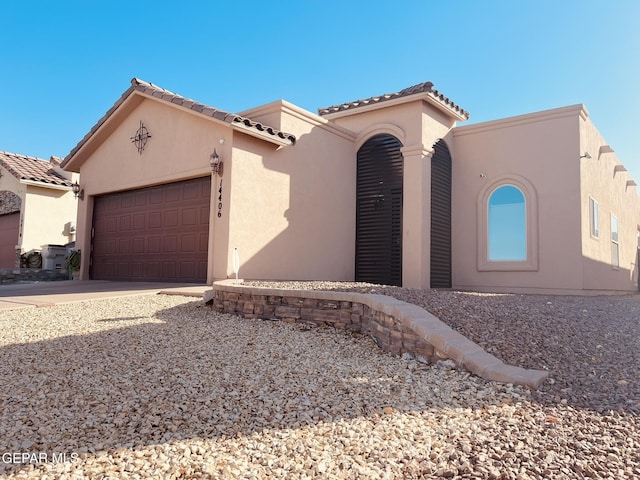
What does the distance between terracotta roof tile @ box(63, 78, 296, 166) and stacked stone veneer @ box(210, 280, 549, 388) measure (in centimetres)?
377

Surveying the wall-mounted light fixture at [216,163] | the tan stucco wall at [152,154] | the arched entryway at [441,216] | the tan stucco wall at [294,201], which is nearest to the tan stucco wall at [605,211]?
the arched entryway at [441,216]

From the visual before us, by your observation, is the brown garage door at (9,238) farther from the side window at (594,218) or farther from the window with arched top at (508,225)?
the side window at (594,218)

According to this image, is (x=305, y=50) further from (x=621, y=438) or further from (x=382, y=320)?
(x=621, y=438)

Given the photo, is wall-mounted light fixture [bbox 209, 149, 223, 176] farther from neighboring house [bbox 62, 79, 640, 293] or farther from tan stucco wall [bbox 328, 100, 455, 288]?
tan stucco wall [bbox 328, 100, 455, 288]

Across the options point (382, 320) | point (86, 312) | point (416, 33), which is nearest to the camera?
point (382, 320)

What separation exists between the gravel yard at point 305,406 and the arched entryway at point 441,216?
232 inches

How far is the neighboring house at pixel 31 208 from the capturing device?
52.0ft

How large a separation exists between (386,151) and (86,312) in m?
8.03

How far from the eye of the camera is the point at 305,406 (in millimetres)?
3160

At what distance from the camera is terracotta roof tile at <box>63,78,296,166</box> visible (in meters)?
9.18

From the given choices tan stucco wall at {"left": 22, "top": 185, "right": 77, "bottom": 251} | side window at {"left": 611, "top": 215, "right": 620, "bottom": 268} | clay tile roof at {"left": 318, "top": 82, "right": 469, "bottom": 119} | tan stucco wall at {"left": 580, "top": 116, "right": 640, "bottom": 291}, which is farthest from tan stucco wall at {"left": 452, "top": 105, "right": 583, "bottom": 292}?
tan stucco wall at {"left": 22, "top": 185, "right": 77, "bottom": 251}

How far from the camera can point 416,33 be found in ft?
33.6

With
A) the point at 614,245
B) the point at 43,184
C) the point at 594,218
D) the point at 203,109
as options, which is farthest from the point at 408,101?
the point at 43,184

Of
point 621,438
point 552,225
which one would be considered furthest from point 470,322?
point 552,225
